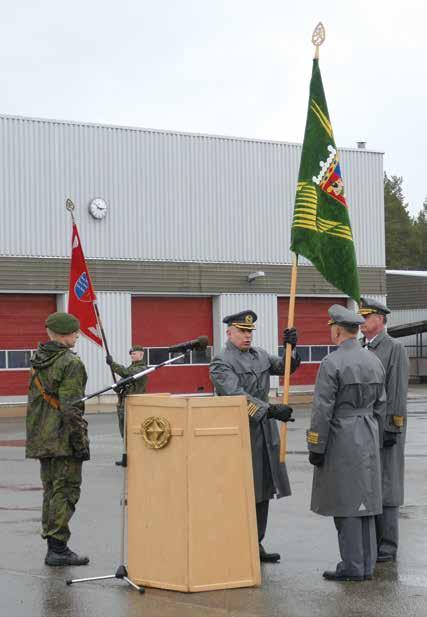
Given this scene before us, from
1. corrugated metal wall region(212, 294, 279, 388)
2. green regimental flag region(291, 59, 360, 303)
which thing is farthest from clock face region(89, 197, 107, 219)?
green regimental flag region(291, 59, 360, 303)

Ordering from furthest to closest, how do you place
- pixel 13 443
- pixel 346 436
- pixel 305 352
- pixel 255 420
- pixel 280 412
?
pixel 305 352
pixel 13 443
pixel 255 420
pixel 280 412
pixel 346 436

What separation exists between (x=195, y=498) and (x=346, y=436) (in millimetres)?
1185

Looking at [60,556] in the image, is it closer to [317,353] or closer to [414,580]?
[414,580]

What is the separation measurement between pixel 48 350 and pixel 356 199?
31082 millimetres

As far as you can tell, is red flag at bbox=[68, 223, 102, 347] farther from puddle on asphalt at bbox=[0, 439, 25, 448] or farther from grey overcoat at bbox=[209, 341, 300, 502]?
grey overcoat at bbox=[209, 341, 300, 502]

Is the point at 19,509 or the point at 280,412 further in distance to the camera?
the point at 19,509

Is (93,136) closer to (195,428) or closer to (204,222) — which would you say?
(204,222)

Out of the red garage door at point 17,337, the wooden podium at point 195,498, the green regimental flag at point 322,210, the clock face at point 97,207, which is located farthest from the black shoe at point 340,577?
the clock face at point 97,207

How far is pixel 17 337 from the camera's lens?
1281 inches

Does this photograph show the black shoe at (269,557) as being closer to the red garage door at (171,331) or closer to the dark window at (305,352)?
the red garage door at (171,331)

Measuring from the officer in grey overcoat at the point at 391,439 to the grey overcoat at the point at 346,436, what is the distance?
23.3 inches

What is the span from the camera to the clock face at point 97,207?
3366cm

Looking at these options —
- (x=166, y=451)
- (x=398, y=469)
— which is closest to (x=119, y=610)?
(x=166, y=451)

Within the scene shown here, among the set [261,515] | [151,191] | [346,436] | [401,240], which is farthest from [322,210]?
[401,240]
